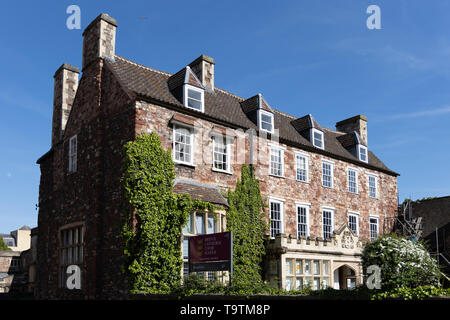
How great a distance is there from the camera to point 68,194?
2306 centimetres

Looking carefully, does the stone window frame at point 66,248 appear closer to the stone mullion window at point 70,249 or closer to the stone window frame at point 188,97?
the stone mullion window at point 70,249

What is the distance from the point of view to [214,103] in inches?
969

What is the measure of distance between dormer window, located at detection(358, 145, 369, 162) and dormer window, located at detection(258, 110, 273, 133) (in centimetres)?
853

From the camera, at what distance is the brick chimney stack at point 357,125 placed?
34.8 metres

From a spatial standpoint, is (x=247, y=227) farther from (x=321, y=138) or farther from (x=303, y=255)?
(x=321, y=138)

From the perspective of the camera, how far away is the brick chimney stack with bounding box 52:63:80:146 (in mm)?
25953

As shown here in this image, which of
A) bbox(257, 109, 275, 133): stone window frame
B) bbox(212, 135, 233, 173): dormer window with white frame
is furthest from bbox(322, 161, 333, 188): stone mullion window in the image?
bbox(212, 135, 233, 173): dormer window with white frame

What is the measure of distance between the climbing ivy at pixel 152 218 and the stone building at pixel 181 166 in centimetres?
61

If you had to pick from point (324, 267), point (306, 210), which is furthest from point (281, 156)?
point (324, 267)

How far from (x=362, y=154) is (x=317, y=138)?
4.82m

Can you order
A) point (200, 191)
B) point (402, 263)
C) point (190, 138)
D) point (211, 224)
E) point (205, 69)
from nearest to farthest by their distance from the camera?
1. point (402, 263)
2. point (200, 191)
3. point (211, 224)
4. point (190, 138)
5. point (205, 69)

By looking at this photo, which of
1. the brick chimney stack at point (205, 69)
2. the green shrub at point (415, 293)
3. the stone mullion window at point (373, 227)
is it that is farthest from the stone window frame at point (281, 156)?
the green shrub at point (415, 293)

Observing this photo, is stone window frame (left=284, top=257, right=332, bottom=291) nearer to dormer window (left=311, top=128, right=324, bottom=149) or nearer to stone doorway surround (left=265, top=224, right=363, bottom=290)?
stone doorway surround (left=265, top=224, right=363, bottom=290)
